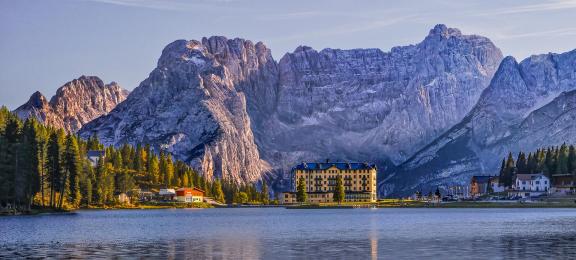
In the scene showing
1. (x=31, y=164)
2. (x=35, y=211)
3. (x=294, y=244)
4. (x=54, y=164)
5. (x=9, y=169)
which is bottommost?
(x=294, y=244)

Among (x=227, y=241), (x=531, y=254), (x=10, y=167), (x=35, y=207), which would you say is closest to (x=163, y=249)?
(x=227, y=241)

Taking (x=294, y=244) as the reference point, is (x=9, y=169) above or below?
above

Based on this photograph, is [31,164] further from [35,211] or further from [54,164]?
[35,211]

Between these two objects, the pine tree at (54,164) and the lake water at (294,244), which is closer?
the lake water at (294,244)

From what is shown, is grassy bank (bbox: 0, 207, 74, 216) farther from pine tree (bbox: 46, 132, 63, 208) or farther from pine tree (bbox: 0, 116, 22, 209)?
pine tree (bbox: 0, 116, 22, 209)

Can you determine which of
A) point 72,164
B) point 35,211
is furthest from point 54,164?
point 35,211

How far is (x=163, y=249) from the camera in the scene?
268 ft

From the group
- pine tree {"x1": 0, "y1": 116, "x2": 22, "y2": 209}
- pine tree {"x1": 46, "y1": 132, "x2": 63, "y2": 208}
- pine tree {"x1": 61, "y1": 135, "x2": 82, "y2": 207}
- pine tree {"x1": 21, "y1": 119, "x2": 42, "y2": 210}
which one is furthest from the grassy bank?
pine tree {"x1": 61, "y1": 135, "x2": 82, "y2": 207}

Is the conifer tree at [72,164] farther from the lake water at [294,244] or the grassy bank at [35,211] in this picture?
the lake water at [294,244]

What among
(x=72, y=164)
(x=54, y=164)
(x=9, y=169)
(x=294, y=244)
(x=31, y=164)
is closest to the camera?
(x=294, y=244)

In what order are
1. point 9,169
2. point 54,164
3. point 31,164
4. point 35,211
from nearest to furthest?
point 9,169 → point 31,164 → point 35,211 → point 54,164

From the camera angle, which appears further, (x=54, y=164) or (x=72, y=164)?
(x=72, y=164)

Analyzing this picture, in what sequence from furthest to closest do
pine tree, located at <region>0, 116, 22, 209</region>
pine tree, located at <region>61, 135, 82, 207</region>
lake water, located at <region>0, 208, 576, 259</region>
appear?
pine tree, located at <region>61, 135, 82, 207</region> < pine tree, located at <region>0, 116, 22, 209</region> < lake water, located at <region>0, 208, 576, 259</region>

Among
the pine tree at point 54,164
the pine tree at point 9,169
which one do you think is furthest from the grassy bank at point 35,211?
the pine tree at point 9,169
